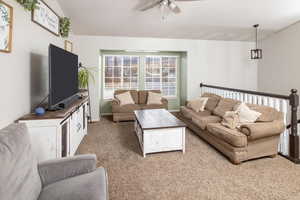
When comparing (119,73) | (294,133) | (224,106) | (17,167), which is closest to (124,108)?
(119,73)

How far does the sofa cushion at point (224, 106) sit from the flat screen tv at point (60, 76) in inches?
120

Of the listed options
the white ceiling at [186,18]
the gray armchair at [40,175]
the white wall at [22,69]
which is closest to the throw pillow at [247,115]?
the white ceiling at [186,18]

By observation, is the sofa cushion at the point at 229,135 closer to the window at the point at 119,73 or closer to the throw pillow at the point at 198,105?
the throw pillow at the point at 198,105

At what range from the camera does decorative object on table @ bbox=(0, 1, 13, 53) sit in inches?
73.4

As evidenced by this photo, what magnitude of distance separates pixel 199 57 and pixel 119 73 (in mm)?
2779

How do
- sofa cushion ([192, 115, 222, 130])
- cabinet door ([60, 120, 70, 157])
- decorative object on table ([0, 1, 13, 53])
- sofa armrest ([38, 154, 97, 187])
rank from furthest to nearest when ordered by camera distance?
sofa cushion ([192, 115, 222, 130]) → cabinet door ([60, 120, 70, 157]) → decorative object on table ([0, 1, 13, 53]) → sofa armrest ([38, 154, 97, 187])

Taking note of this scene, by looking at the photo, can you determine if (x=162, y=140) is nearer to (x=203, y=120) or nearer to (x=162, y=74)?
(x=203, y=120)

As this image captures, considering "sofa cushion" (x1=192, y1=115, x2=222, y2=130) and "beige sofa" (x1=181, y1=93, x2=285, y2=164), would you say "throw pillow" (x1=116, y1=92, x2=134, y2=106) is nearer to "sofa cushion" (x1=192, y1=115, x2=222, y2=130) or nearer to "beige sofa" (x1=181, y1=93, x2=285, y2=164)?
"sofa cushion" (x1=192, y1=115, x2=222, y2=130)

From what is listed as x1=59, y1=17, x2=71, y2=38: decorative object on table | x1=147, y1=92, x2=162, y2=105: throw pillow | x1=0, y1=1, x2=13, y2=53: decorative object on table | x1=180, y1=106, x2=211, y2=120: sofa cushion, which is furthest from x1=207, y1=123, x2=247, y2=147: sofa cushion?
x1=59, y1=17, x2=71, y2=38: decorative object on table

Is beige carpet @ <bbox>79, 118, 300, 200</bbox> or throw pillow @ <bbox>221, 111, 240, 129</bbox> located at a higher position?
throw pillow @ <bbox>221, 111, 240, 129</bbox>

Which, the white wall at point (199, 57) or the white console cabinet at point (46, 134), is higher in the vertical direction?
the white wall at point (199, 57)

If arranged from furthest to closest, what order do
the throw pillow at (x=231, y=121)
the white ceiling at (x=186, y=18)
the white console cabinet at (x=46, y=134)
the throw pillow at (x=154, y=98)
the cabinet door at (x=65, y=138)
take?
the throw pillow at (x=154, y=98) → the white ceiling at (x=186, y=18) → the throw pillow at (x=231, y=121) → the cabinet door at (x=65, y=138) → the white console cabinet at (x=46, y=134)

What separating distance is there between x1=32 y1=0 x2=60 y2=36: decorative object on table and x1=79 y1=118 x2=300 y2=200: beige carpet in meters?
2.23

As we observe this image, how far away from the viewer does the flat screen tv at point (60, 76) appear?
242 cm
